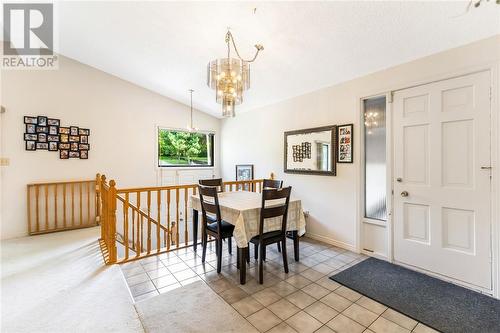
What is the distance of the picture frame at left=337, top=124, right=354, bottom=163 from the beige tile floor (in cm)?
136

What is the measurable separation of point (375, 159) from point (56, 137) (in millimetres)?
5249

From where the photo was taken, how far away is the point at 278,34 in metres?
2.64

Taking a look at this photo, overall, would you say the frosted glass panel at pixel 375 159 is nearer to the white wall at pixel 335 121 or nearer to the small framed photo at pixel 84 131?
the white wall at pixel 335 121

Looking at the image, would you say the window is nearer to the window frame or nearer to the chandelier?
the window frame

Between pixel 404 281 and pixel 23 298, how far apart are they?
3.80m

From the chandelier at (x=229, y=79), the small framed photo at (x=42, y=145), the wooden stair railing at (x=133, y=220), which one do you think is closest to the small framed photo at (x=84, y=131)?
the small framed photo at (x=42, y=145)

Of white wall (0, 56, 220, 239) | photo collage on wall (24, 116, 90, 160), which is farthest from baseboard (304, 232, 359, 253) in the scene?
photo collage on wall (24, 116, 90, 160)

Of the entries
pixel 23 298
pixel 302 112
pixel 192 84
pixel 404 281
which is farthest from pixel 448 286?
pixel 192 84

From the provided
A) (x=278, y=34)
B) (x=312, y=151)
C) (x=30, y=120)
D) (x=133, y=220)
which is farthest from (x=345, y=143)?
(x=30, y=120)

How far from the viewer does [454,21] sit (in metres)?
2.12

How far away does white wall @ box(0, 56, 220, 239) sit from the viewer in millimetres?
3756

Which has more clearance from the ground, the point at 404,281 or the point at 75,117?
the point at 75,117

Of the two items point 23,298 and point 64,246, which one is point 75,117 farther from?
point 23,298

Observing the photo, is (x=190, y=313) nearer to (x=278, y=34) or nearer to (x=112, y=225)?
(x=112, y=225)
